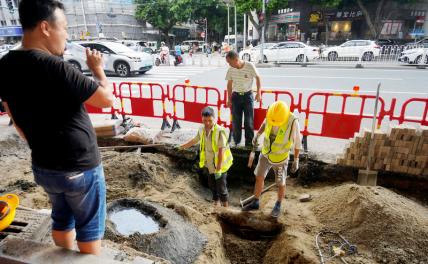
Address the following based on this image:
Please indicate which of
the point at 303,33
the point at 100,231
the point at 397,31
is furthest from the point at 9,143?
the point at 397,31

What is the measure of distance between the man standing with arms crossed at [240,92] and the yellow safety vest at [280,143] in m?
1.72

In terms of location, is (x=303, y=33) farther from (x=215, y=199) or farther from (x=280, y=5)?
(x=215, y=199)

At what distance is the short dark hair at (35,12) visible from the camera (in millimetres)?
1683

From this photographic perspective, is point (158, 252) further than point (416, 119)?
No

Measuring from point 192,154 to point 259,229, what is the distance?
2251mm

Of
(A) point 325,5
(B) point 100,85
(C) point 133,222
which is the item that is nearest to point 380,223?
(C) point 133,222

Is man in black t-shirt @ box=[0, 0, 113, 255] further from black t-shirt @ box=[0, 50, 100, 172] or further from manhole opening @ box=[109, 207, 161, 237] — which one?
manhole opening @ box=[109, 207, 161, 237]

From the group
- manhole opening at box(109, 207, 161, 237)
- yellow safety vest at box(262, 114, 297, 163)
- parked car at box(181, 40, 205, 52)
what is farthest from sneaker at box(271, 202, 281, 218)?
parked car at box(181, 40, 205, 52)

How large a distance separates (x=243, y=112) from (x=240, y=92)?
58cm

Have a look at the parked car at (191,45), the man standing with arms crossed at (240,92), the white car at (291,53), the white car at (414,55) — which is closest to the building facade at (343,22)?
the parked car at (191,45)

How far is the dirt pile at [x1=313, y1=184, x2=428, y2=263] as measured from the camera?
3.47 meters

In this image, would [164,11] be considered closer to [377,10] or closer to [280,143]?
[377,10]

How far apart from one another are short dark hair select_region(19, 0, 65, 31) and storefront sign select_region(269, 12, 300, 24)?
34978 mm

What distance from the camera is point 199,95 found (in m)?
11.2
